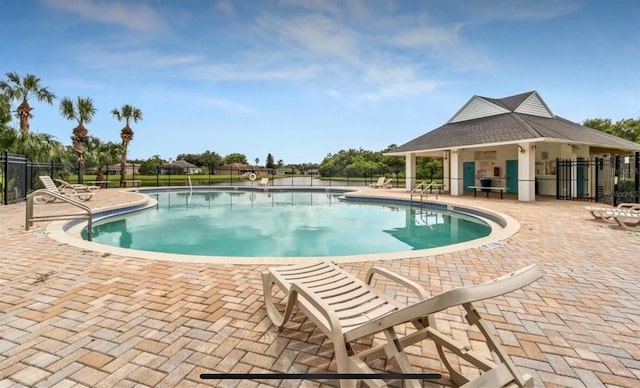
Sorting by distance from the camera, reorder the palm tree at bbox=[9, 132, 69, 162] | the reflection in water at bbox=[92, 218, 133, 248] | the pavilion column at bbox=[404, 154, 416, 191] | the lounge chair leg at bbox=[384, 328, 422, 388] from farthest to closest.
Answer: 1. the pavilion column at bbox=[404, 154, 416, 191]
2. the palm tree at bbox=[9, 132, 69, 162]
3. the reflection in water at bbox=[92, 218, 133, 248]
4. the lounge chair leg at bbox=[384, 328, 422, 388]

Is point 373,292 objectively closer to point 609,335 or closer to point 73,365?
point 609,335

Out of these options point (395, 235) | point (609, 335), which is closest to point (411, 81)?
point (395, 235)

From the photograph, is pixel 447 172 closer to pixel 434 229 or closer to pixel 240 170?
pixel 434 229

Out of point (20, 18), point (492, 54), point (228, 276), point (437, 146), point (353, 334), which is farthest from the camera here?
point (437, 146)

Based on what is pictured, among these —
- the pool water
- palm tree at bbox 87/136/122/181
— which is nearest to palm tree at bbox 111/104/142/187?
palm tree at bbox 87/136/122/181

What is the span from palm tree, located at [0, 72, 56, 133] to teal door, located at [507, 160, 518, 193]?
25.8 m

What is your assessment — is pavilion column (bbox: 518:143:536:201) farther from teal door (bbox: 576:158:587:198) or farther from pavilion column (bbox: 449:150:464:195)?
teal door (bbox: 576:158:587:198)

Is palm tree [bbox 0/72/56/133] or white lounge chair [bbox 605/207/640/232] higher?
palm tree [bbox 0/72/56/133]

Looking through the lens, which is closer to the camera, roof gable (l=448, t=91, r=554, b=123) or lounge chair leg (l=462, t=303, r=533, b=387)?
lounge chair leg (l=462, t=303, r=533, b=387)

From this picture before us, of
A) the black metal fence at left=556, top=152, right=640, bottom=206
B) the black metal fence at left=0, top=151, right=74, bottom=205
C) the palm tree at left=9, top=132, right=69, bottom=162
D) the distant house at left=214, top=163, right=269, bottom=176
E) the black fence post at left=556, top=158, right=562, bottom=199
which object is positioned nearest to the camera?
the black metal fence at left=0, top=151, right=74, bottom=205

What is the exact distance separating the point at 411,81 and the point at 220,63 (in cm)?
1095

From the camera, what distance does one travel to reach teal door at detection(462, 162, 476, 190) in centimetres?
1858

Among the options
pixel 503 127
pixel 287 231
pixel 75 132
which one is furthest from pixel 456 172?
pixel 75 132

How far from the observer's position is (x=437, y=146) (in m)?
17.0
